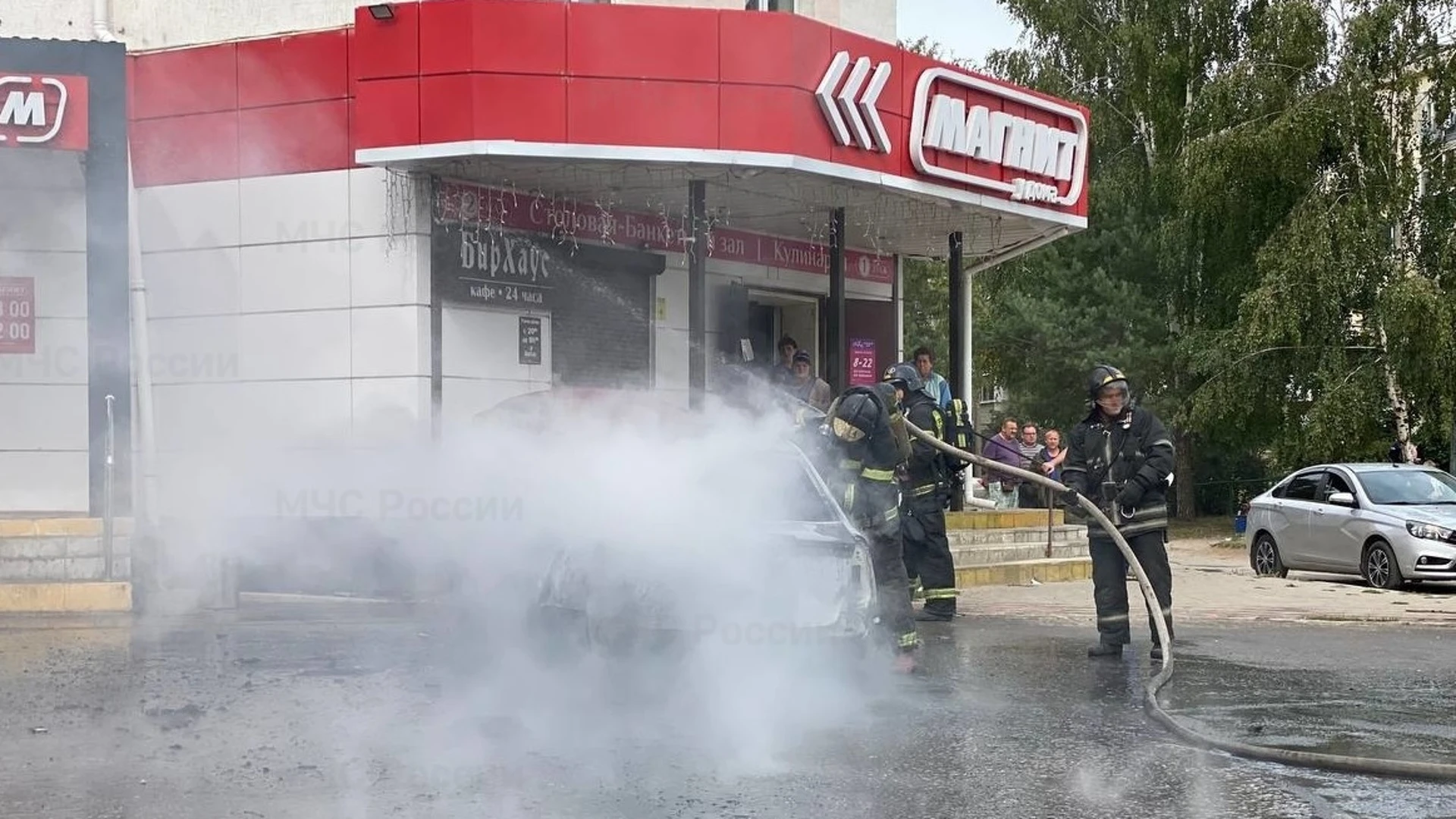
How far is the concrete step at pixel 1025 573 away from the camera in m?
15.7

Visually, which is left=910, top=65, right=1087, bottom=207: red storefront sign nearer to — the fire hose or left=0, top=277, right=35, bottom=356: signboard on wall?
the fire hose

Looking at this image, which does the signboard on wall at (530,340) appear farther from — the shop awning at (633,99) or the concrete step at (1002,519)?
the concrete step at (1002,519)

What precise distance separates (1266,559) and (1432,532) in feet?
9.90

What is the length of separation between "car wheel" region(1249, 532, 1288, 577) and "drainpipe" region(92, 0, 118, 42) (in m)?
13.9

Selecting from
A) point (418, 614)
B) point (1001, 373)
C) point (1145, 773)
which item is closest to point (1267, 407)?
point (1001, 373)

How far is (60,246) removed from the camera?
1479 centimetres

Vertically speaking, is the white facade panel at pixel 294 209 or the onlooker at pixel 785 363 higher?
the white facade panel at pixel 294 209

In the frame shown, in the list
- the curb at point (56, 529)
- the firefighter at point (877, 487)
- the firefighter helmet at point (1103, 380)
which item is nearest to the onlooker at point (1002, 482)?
the firefighter helmet at point (1103, 380)

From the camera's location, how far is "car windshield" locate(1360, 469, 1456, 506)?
17.7m

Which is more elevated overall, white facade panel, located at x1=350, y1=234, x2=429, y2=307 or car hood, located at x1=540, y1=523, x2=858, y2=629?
white facade panel, located at x1=350, y1=234, x2=429, y2=307

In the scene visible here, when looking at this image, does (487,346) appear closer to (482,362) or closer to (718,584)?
(482,362)

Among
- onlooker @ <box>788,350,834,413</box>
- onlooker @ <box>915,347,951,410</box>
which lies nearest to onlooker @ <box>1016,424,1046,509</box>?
onlooker @ <box>915,347,951,410</box>

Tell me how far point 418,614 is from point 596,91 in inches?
180

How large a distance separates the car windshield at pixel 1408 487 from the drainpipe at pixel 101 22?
13.9 metres
